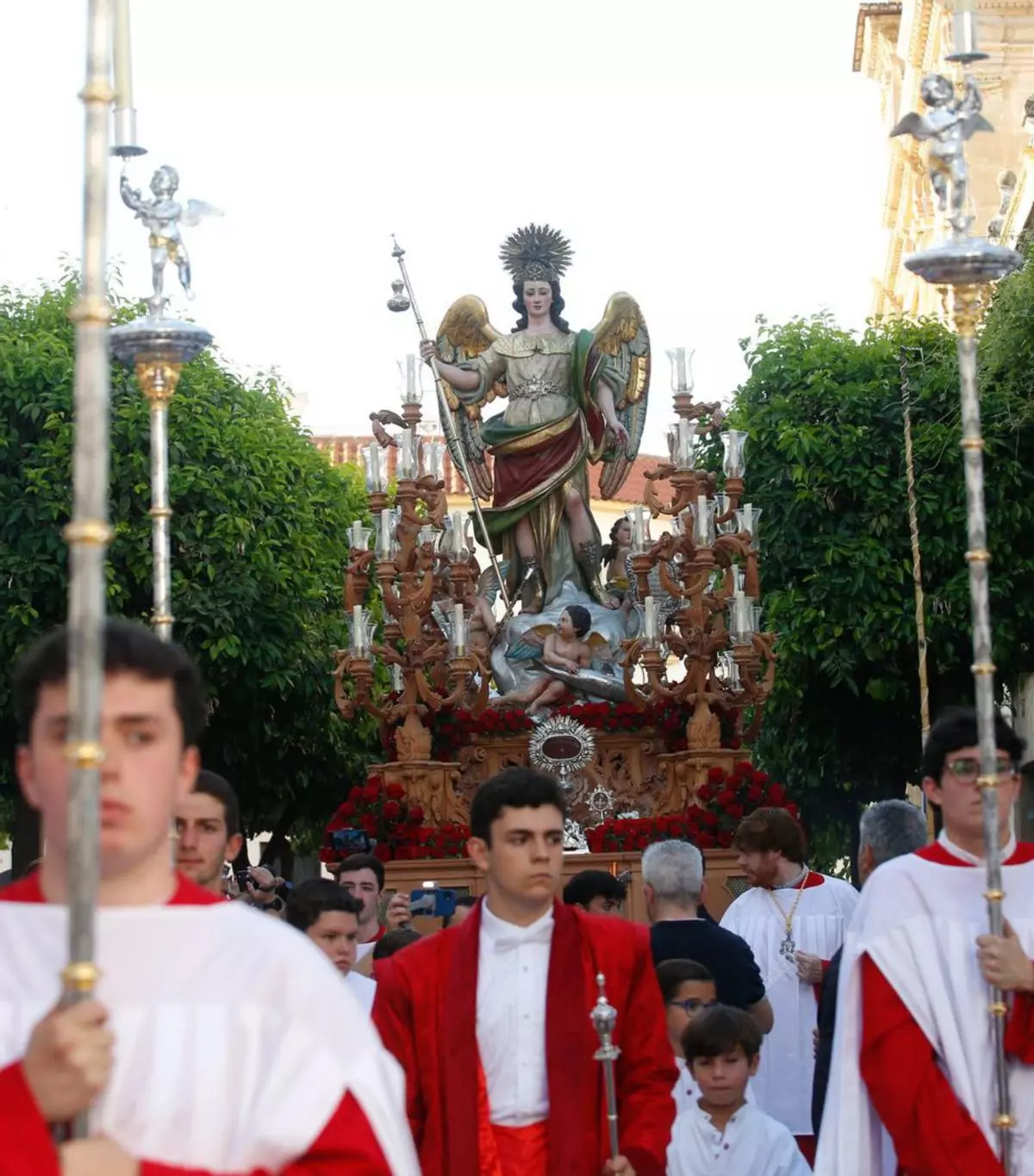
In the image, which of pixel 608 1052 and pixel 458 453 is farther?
pixel 458 453

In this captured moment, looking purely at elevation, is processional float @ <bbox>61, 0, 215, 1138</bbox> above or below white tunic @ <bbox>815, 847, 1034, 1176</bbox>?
above

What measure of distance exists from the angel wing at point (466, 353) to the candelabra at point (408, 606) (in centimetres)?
159

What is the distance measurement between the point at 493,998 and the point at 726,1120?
1804 millimetres

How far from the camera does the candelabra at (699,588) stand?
1753cm

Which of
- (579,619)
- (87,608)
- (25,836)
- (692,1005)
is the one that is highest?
(579,619)

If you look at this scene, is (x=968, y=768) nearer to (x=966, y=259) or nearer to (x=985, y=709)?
(x=985, y=709)

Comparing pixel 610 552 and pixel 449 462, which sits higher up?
pixel 449 462

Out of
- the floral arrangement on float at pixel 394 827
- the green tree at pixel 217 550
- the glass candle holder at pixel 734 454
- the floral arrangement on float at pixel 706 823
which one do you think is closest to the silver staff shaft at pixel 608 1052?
the floral arrangement on float at pixel 706 823

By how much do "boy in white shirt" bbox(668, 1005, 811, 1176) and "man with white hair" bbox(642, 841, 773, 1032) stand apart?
829mm

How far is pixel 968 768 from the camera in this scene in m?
6.92

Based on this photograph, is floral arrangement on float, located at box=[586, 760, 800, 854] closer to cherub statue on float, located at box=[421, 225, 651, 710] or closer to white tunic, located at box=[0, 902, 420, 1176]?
cherub statue on float, located at box=[421, 225, 651, 710]

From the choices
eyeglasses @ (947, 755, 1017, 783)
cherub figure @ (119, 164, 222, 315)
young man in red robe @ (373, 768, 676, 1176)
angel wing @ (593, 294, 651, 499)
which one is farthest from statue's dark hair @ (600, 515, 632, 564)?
young man in red robe @ (373, 768, 676, 1176)

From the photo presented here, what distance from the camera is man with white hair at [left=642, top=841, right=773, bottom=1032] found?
911 cm

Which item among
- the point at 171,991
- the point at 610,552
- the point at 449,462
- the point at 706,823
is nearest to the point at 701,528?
the point at 706,823
